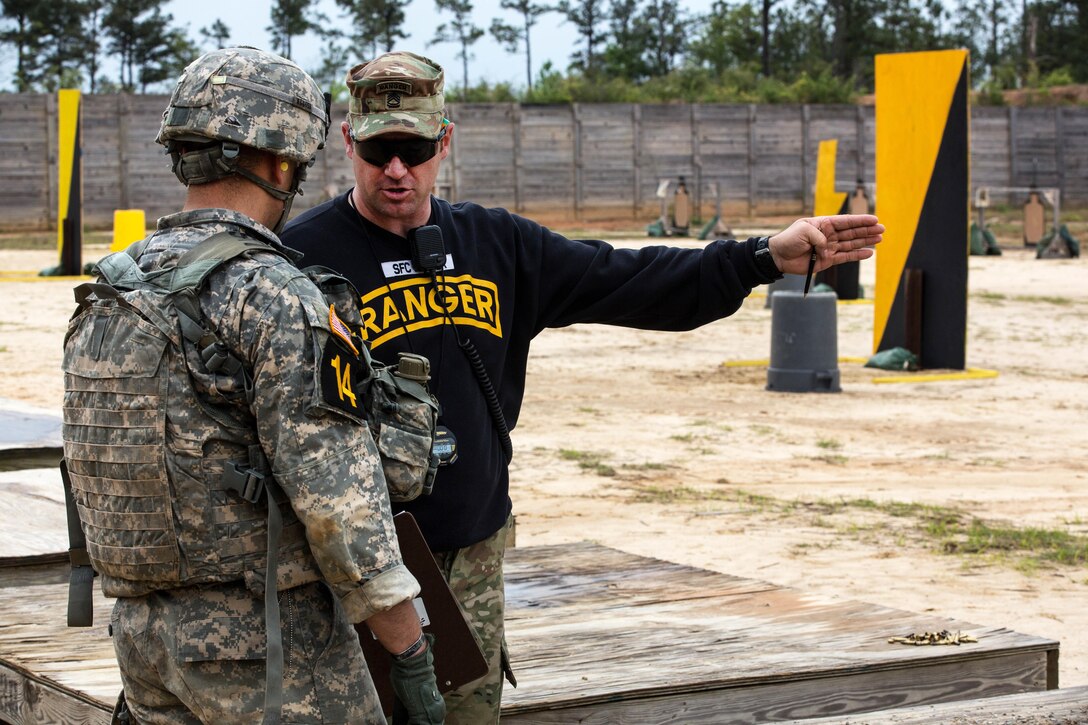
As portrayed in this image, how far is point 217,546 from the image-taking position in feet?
6.66

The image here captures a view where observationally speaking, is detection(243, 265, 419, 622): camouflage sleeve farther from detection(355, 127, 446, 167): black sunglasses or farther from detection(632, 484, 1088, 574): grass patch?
detection(632, 484, 1088, 574): grass patch

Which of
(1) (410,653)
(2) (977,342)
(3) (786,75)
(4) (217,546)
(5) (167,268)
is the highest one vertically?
(3) (786,75)

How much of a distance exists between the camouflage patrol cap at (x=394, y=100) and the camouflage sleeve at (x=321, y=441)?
769mm

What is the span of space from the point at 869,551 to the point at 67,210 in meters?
15.8

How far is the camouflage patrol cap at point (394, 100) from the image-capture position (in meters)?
2.72

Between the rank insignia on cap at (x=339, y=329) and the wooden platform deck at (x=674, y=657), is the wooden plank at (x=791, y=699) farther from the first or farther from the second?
the rank insignia on cap at (x=339, y=329)

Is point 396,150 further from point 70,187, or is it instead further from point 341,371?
point 70,187

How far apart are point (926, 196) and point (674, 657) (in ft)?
29.2

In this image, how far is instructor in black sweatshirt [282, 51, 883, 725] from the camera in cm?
270

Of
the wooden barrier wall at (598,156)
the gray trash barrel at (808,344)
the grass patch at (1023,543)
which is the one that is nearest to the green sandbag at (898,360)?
the gray trash barrel at (808,344)

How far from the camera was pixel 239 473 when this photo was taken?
6.57 feet

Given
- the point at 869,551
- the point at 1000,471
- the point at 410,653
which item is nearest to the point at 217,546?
the point at 410,653

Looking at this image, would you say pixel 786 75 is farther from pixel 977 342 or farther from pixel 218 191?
pixel 218 191

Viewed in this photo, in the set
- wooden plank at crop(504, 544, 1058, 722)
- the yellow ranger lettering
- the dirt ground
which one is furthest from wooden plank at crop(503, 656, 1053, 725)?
the yellow ranger lettering
